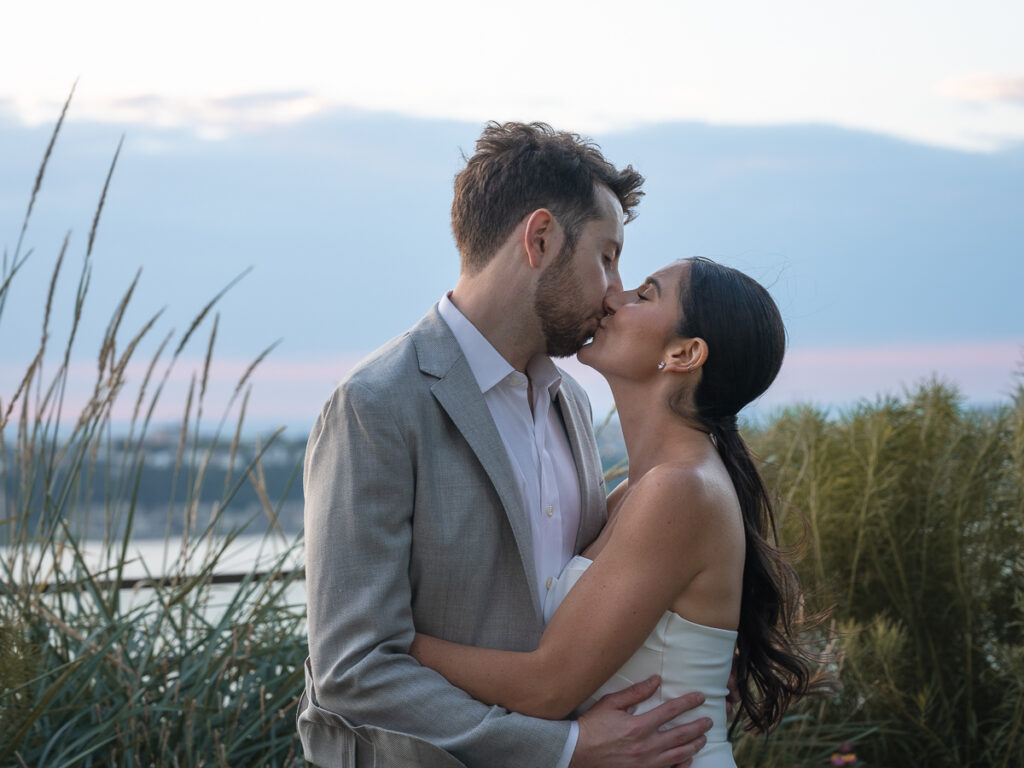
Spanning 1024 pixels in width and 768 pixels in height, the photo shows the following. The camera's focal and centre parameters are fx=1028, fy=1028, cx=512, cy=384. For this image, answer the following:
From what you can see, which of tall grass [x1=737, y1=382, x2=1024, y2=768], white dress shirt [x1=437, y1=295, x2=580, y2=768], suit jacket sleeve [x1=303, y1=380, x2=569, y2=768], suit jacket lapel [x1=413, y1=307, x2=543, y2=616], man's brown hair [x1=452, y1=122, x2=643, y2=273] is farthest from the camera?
tall grass [x1=737, y1=382, x2=1024, y2=768]

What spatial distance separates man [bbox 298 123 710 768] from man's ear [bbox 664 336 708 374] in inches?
7.3

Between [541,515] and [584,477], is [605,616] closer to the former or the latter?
[541,515]

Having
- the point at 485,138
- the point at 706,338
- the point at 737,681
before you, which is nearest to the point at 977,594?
the point at 737,681

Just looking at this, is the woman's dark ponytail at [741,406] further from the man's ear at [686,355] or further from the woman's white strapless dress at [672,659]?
the woman's white strapless dress at [672,659]

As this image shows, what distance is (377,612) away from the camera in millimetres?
1706

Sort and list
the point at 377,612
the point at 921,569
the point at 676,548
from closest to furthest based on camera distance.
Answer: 1. the point at 377,612
2. the point at 676,548
3. the point at 921,569

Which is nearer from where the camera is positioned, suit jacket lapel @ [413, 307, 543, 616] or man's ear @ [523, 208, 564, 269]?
suit jacket lapel @ [413, 307, 543, 616]

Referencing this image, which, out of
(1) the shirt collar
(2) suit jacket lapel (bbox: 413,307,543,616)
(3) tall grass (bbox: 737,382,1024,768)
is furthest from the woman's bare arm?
(3) tall grass (bbox: 737,382,1024,768)

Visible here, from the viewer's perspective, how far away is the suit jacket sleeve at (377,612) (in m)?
1.71

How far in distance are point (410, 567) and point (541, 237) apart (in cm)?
70

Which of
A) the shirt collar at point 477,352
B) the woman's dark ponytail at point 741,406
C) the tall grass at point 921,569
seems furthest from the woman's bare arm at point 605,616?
the tall grass at point 921,569

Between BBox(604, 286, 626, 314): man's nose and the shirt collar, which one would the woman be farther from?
the shirt collar

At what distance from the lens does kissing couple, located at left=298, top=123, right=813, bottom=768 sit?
1.74 m

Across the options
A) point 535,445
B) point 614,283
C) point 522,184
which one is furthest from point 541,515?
point 522,184
